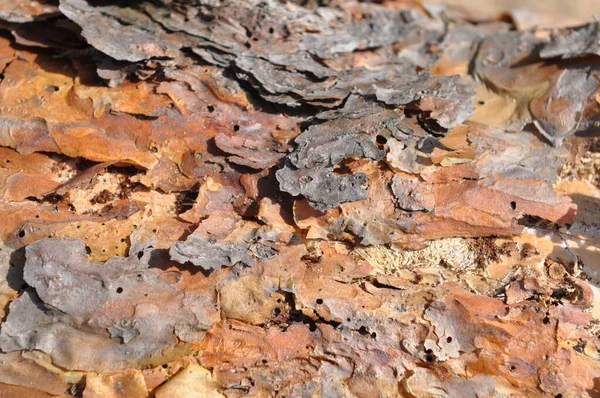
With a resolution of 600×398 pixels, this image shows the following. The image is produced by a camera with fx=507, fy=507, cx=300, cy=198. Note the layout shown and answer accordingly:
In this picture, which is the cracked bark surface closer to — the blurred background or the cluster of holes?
the cluster of holes

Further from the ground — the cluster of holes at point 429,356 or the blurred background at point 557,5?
the blurred background at point 557,5

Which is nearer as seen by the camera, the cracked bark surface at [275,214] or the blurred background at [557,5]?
the cracked bark surface at [275,214]

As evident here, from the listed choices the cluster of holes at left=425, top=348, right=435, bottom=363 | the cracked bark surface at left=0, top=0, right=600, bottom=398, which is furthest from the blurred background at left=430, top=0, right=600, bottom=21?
the cluster of holes at left=425, top=348, right=435, bottom=363

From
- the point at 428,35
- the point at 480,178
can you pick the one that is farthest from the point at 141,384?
the point at 428,35

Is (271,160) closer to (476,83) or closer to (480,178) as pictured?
(480,178)

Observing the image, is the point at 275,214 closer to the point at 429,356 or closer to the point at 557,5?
the point at 429,356

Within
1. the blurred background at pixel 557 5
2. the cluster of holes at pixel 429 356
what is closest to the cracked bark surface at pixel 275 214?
the cluster of holes at pixel 429 356

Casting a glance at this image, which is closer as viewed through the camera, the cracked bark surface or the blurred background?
the cracked bark surface

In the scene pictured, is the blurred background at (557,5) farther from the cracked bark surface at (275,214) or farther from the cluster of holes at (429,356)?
the cluster of holes at (429,356)
